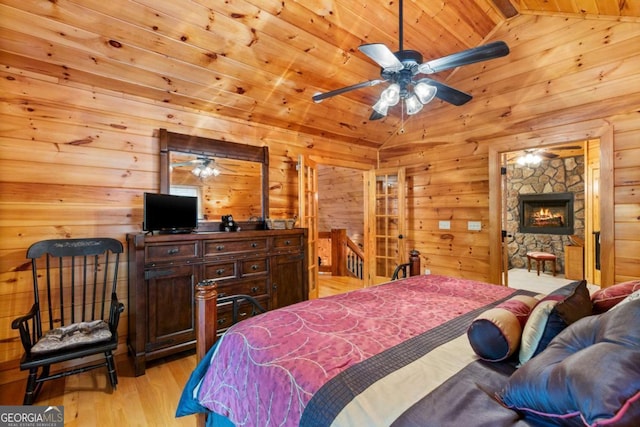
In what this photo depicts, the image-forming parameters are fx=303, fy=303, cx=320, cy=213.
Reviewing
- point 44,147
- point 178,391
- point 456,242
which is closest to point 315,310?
point 178,391

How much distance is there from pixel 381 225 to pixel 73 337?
430 cm

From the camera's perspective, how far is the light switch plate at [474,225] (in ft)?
13.7

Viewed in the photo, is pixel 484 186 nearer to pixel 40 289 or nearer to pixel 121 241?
pixel 121 241

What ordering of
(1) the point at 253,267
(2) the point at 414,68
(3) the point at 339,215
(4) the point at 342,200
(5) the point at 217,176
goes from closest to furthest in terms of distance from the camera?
(2) the point at 414,68, (1) the point at 253,267, (5) the point at 217,176, (4) the point at 342,200, (3) the point at 339,215

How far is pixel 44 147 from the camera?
2.57m

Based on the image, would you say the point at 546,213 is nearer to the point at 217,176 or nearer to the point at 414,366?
the point at 217,176

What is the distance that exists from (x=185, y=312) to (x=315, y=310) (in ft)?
5.42

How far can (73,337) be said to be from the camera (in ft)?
7.25

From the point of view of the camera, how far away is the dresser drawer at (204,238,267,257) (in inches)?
115

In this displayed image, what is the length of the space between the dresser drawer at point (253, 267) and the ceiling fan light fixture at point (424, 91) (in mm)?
2207

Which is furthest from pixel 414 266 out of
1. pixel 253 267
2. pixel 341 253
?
pixel 341 253

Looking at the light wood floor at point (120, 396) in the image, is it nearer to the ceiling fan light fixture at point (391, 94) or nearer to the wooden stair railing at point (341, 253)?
the ceiling fan light fixture at point (391, 94)

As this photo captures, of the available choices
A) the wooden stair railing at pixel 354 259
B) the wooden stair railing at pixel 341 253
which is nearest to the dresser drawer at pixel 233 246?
the wooden stair railing at pixel 341 253

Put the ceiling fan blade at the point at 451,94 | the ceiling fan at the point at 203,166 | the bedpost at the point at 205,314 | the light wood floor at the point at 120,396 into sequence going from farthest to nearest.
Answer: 1. the ceiling fan at the point at 203,166
2. the ceiling fan blade at the point at 451,94
3. the light wood floor at the point at 120,396
4. the bedpost at the point at 205,314
